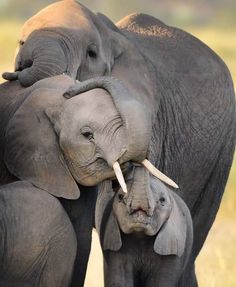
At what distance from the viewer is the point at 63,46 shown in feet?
28.5

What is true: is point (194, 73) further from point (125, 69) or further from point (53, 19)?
point (53, 19)

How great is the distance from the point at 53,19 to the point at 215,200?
7.75 feet

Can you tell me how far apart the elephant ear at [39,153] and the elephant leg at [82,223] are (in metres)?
0.24

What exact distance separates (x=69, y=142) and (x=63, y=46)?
5.09 feet

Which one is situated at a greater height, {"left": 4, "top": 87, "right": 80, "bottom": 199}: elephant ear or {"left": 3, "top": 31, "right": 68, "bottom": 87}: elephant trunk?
{"left": 3, "top": 31, "right": 68, "bottom": 87}: elephant trunk

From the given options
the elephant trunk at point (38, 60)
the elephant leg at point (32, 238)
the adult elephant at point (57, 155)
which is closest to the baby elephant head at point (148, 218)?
the adult elephant at point (57, 155)

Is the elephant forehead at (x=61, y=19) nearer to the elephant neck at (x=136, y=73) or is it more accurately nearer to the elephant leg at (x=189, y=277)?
the elephant neck at (x=136, y=73)

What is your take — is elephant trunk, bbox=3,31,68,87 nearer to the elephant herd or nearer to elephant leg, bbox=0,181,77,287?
the elephant herd

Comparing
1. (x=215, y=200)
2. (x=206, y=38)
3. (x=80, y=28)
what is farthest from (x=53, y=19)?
(x=206, y=38)

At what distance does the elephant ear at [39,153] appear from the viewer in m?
7.34

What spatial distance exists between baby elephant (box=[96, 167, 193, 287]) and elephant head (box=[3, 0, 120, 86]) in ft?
2.29

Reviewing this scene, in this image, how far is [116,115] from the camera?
7023 millimetres

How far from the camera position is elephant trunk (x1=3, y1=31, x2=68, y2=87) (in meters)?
7.99

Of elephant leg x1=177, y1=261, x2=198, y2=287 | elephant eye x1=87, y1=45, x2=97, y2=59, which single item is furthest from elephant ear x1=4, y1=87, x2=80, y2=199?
elephant leg x1=177, y1=261, x2=198, y2=287
